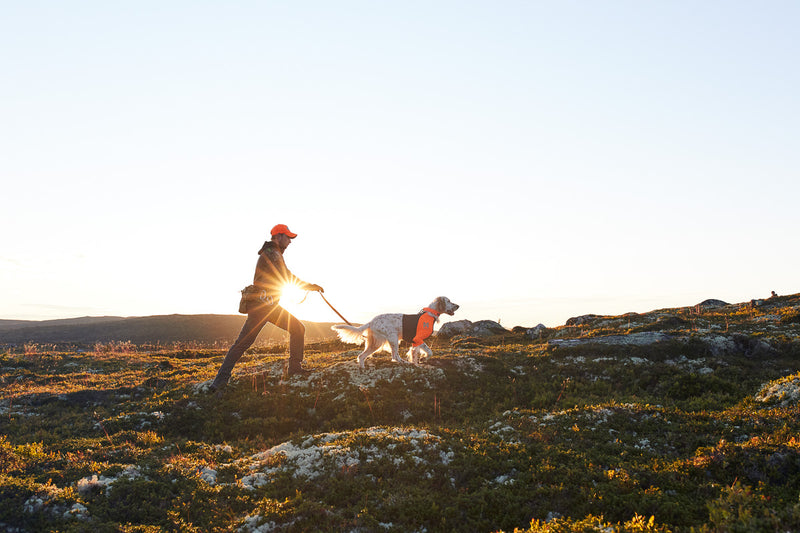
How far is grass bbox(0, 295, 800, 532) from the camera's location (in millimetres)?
6324

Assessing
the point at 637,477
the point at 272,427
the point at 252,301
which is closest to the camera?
the point at 637,477

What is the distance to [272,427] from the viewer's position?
11.3m

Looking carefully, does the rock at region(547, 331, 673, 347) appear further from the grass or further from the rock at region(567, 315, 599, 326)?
the rock at region(567, 315, 599, 326)

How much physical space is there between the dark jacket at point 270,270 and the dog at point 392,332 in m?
2.91

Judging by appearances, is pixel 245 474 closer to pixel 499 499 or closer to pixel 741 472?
pixel 499 499

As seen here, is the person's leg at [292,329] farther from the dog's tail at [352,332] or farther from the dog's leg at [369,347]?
the dog's leg at [369,347]

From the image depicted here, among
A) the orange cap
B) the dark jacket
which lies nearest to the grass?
the dark jacket

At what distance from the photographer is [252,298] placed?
1264cm

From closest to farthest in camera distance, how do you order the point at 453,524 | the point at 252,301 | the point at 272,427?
1. the point at 453,524
2. the point at 272,427
3. the point at 252,301

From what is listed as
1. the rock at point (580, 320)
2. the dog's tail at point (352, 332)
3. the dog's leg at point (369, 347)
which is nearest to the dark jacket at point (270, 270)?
the dog's tail at point (352, 332)

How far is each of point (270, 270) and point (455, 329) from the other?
1959 cm

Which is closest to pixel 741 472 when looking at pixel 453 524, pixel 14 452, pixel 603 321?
pixel 453 524

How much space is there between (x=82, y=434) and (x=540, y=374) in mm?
12868

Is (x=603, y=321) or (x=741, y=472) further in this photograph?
(x=603, y=321)
